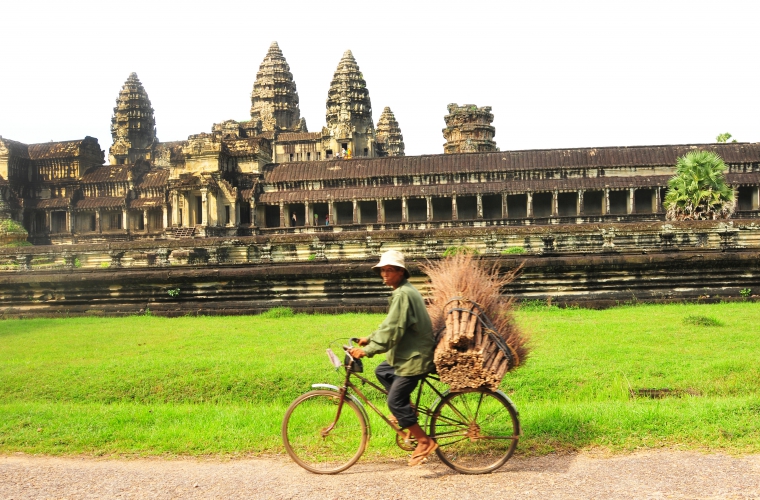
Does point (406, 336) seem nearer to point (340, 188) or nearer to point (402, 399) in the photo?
point (402, 399)

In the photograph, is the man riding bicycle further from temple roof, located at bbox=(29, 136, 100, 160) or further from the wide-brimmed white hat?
temple roof, located at bbox=(29, 136, 100, 160)

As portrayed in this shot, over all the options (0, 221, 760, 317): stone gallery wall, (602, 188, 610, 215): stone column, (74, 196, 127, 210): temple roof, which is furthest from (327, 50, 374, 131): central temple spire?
(0, 221, 760, 317): stone gallery wall

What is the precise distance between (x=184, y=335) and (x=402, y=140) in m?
73.0

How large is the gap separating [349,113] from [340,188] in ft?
82.3

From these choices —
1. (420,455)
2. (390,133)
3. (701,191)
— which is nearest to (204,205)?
(701,191)

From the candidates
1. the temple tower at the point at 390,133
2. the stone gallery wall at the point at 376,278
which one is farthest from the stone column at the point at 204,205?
the temple tower at the point at 390,133

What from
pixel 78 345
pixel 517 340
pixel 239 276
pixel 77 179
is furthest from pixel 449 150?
pixel 517 340

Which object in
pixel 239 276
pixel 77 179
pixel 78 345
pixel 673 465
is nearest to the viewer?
pixel 673 465

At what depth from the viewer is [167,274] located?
12.8 m

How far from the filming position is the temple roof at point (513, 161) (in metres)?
35.4

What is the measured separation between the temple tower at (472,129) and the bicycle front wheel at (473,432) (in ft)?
150

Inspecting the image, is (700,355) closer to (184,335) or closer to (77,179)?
(184,335)

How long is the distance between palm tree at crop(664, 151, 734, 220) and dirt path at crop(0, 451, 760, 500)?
57.9ft

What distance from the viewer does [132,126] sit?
67.7 metres
